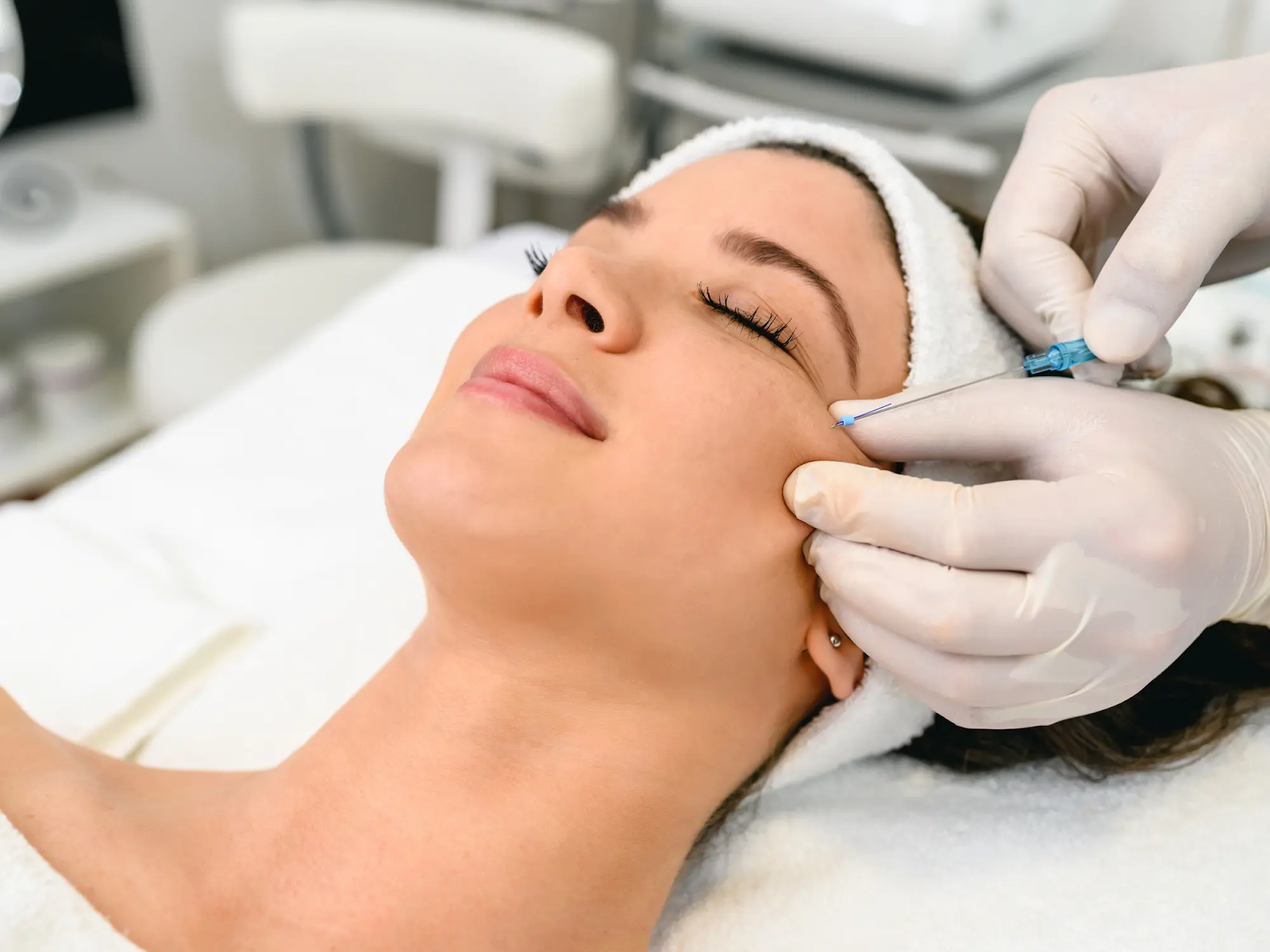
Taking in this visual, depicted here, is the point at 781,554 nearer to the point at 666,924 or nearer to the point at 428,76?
the point at 666,924

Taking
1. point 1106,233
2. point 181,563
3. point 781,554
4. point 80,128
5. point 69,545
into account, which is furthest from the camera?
point 80,128

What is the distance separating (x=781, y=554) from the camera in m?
0.78

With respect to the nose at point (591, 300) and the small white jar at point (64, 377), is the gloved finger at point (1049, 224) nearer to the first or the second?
the nose at point (591, 300)

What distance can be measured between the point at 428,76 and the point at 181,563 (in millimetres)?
1136

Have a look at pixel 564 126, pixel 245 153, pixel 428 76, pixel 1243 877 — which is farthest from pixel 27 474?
pixel 1243 877

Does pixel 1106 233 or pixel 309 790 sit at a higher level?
pixel 1106 233

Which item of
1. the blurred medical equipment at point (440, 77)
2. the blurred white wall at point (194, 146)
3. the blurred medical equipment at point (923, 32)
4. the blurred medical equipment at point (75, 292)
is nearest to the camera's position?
the blurred medical equipment at point (923, 32)

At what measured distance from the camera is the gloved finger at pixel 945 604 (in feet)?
2.40

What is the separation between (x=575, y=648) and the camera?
0.76 m

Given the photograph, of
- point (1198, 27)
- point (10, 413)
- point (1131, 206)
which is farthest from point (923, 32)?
point (10, 413)

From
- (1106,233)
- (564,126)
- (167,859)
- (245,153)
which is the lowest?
(245,153)

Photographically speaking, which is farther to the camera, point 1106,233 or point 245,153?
point 245,153

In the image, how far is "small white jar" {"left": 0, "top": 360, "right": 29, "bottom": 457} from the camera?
2258 mm

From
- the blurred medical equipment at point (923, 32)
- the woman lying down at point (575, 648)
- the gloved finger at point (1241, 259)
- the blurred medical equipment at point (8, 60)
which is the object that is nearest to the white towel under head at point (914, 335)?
the woman lying down at point (575, 648)
